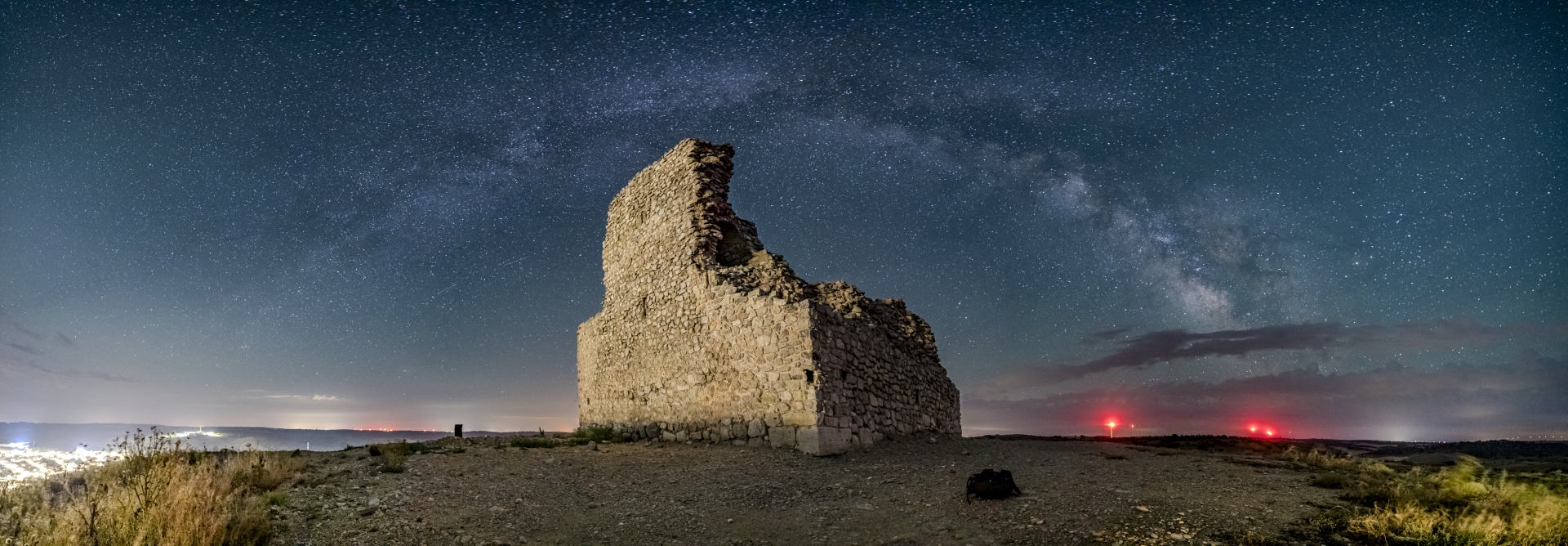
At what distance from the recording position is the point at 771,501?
737 centimetres

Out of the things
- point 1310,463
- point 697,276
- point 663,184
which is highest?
point 663,184

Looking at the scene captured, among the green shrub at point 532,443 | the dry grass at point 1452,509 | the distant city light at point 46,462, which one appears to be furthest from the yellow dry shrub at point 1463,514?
the distant city light at point 46,462

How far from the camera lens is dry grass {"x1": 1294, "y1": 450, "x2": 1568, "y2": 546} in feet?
17.0

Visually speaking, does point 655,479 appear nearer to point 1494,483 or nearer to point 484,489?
point 484,489

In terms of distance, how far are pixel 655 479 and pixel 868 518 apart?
3.17 meters

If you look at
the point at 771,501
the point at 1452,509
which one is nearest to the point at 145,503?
the point at 771,501

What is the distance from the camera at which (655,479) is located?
8477 millimetres

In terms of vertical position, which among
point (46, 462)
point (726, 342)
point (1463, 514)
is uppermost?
point (726, 342)

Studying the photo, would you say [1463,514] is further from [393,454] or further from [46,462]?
[46,462]

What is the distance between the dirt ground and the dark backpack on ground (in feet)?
0.36

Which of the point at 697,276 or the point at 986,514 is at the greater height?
the point at 697,276

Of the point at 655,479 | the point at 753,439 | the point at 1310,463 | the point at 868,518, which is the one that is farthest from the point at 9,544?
the point at 1310,463

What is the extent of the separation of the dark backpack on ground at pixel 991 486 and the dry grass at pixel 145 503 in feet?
21.1

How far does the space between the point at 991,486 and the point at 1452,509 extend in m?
4.30
